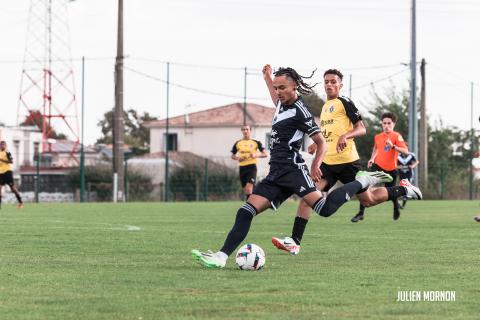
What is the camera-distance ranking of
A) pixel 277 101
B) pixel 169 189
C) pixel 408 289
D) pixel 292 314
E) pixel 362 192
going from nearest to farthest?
pixel 292 314 < pixel 408 289 < pixel 277 101 < pixel 362 192 < pixel 169 189

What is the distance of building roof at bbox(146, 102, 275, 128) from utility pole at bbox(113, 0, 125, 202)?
3038 centimetres

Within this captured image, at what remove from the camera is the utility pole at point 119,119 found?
1633 inches

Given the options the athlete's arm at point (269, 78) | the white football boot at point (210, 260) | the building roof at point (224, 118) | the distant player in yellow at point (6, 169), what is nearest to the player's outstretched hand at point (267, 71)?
the athlete's arm at point (269, 78)

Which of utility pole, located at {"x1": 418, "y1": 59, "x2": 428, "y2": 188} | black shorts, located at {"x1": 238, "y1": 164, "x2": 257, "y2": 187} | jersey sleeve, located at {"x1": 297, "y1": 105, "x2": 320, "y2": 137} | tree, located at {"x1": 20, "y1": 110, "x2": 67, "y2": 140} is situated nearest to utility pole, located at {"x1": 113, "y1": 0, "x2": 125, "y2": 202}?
utility pole, located at {"x1": 418, "y1": 59, "x2": 428, "y2": 188}

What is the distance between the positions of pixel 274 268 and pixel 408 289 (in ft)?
6.47

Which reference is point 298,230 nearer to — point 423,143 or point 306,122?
point 306,122

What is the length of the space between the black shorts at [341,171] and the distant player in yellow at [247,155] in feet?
38.5

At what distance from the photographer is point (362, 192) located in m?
11.7

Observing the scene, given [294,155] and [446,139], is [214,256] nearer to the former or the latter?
[294,155]

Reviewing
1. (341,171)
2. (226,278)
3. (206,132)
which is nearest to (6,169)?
(341,171)

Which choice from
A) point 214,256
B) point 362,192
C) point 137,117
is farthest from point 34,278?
point 137,117

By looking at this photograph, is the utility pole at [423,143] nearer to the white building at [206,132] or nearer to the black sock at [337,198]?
the white building at [206,132]

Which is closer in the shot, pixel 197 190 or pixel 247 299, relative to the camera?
pixel 247 299

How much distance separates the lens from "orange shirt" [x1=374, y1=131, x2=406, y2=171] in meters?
20.0
